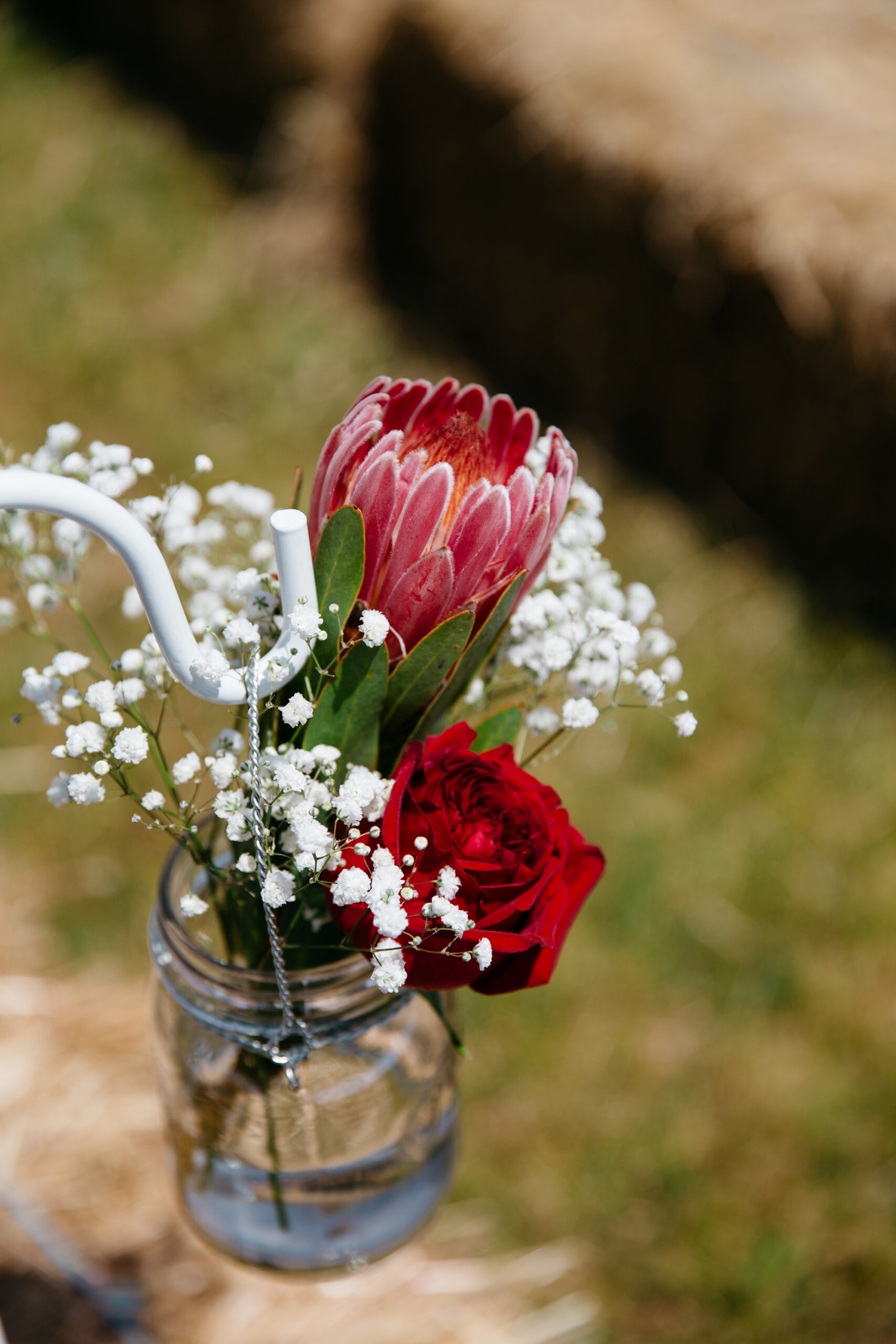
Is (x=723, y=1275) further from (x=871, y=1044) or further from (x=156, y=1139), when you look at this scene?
(x=156, y=1139)

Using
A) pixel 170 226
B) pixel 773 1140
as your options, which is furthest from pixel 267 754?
pixel 170 226

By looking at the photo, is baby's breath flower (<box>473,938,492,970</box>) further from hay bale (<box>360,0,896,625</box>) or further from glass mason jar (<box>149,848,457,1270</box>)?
hay bale (<box>360,0,896,625</box>)

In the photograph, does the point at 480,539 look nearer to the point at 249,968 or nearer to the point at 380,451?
the point at 380,451

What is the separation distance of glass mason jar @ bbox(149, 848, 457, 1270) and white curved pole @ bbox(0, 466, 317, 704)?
0.52ft

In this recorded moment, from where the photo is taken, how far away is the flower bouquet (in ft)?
1.57

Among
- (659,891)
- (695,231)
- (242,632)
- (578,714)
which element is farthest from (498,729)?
(695,231)

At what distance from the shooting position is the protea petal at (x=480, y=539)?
1.51 ft

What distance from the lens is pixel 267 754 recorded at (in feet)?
1.64

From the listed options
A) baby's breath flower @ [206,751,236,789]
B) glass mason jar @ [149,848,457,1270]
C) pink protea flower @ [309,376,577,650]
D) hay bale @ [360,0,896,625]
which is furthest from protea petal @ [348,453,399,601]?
hay bale @ [360,0,896,625]

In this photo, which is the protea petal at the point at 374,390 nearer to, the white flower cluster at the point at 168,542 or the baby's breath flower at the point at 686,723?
the white flower cluster at the point at 168,542

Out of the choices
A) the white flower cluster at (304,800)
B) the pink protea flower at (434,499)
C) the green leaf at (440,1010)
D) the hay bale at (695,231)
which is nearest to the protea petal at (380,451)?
the pink protea flower at (434,499)

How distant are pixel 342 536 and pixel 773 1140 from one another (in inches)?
43.9

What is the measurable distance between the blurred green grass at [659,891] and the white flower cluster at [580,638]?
0.26 feet

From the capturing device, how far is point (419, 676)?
1.67 feet
